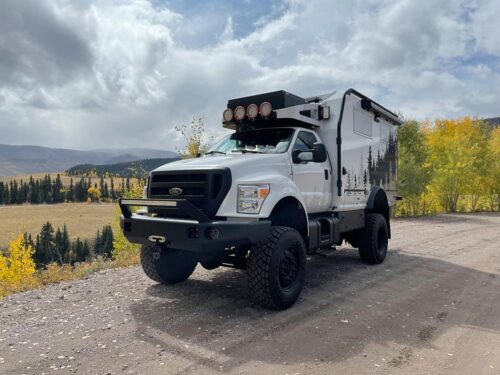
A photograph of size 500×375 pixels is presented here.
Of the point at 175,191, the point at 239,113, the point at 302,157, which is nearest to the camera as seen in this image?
the point at 175,191

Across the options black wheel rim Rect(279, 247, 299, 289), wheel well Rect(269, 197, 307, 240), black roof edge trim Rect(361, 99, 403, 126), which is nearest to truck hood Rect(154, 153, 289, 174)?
wheel well Rect(269, 197, 307, 240)

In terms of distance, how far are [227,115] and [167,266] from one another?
285cm

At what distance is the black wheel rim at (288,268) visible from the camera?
17.5 feet

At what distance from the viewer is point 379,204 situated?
29.5 feet

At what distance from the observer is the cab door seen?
619 cm

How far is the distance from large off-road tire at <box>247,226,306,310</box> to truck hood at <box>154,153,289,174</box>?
0.98m

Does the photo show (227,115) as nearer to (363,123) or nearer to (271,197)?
(271,197)

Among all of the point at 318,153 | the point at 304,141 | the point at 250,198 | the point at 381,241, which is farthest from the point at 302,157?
the point at 381,241

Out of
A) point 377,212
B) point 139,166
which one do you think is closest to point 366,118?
point 377,212

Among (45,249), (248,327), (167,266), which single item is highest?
(167,266)

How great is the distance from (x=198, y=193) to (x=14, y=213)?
172241 millimetres

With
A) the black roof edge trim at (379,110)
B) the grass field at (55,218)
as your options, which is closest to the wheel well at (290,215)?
the black roof edge trim at (379,110)

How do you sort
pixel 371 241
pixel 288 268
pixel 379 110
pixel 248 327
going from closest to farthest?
pixel 248 327 → pixel 288 268 → pixel 371 241 → pixel 379 110

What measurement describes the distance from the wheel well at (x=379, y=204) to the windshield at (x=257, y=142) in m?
3.10
